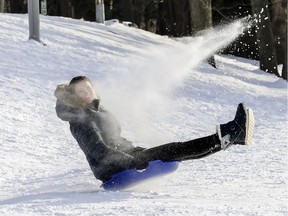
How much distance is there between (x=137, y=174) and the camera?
21.6 feet

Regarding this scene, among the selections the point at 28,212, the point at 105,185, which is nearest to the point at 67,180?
the point at 105,185

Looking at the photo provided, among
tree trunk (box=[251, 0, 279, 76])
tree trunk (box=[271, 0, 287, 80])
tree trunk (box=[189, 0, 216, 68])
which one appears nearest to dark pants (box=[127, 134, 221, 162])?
tree trunk (box=[189, 0, 216, 68])

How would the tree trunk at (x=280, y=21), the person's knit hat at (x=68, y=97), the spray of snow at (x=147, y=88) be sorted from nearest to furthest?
the person's knit hat at (x=68, y=97) → the spray of snow at (x=147, y=88) → the tree trunk at (x=280, y=21)

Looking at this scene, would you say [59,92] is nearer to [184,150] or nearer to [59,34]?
[184,150]

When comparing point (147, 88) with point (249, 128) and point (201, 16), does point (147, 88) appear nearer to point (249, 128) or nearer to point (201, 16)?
point (201, 16)

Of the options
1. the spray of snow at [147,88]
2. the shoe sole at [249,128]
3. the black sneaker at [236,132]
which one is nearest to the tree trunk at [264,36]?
the spray of snow at [147,88]

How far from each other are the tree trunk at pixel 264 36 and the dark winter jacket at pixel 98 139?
13940mm

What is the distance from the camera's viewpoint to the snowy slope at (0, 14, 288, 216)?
20.1 feet

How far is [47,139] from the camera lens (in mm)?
9711

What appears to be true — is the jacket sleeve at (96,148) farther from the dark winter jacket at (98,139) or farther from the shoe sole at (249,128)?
the shoe sole at (249,128)

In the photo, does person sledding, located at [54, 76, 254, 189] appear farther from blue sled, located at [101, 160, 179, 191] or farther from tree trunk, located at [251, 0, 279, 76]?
tree trunk, located at [251, 0, 279, 76]

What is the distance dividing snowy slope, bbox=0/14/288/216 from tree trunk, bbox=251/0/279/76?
96 centimetres

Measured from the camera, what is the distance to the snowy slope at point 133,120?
6.12 meters

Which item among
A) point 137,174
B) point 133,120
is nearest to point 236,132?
point 137,174
